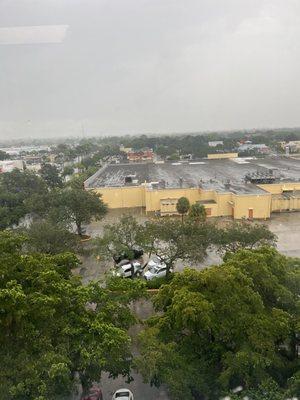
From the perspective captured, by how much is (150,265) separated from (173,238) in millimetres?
1446

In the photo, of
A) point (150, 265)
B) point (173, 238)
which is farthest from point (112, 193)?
point (173, 238)

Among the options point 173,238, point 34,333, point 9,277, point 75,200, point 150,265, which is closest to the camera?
point 34,333

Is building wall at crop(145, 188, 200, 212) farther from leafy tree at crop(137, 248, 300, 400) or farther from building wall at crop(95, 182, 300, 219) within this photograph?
leafy tree at crop(137, 248, 300, 400)

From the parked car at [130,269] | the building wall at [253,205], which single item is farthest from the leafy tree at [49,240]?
the building wall at [253,205]

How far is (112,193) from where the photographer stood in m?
15.6

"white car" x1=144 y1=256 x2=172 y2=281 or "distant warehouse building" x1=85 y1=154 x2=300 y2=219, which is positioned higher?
"distant warehouse building" x1=85 y1=154 x2=300 y2=219

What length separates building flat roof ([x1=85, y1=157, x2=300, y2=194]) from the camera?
49.6ft

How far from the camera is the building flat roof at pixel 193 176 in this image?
15116mm

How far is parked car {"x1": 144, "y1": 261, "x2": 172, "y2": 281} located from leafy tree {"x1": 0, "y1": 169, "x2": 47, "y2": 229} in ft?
18.1

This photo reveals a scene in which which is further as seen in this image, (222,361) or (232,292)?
(232,292)

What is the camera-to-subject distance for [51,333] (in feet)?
12.4

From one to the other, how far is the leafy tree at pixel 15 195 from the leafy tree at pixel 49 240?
4266 mm

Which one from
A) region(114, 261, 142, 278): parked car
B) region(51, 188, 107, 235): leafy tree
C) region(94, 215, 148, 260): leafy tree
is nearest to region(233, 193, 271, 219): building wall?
region(51, 188, 107, 235): leafy tree

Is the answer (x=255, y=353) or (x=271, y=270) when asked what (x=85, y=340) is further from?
(x=271, y=270)
